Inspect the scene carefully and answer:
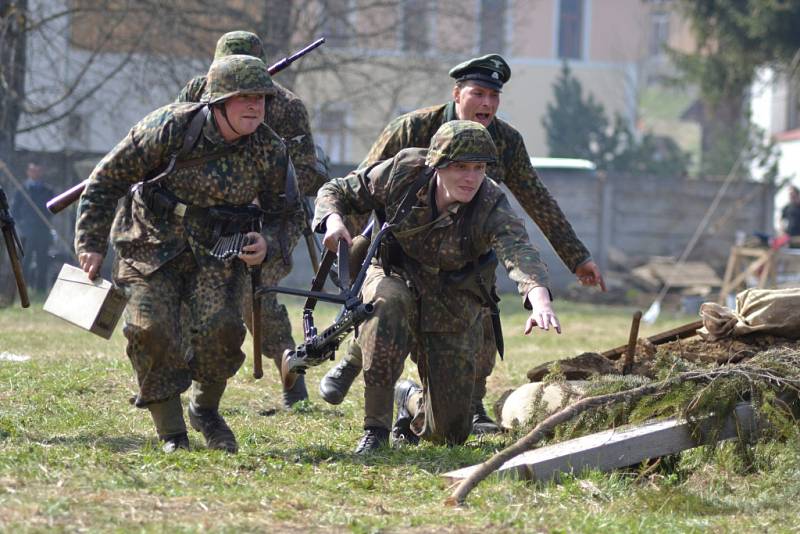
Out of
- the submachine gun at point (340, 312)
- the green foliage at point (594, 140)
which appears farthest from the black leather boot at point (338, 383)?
the green foliage at point (594, 140)

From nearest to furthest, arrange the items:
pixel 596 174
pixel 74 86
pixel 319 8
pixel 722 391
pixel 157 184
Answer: pixel 722 391 < pixel 157 184 < pixel 74 86 < pixel 319 8 < pixel 596 174

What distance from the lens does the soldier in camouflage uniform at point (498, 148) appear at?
707cm

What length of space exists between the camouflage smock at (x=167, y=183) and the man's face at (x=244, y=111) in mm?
107

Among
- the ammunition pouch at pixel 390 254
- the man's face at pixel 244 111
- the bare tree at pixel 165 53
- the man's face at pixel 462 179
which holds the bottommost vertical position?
the ammunition pouch at pixel 390 254

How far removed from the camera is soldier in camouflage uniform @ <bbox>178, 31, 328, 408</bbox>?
780 centimetres

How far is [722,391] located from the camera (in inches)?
229

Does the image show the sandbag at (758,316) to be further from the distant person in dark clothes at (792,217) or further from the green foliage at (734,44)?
the green foliage at (734,44)

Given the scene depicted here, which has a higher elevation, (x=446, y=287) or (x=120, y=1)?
(x=120, y=1)

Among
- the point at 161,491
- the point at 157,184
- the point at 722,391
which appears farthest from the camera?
the point at 157,184

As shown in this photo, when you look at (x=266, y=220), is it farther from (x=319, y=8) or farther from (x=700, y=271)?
(x=700, y=271)

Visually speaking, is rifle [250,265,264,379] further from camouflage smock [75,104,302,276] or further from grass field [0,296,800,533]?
grass field [0,296,800,533]

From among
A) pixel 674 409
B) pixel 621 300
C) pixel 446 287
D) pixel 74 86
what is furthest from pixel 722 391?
pixel 621 300

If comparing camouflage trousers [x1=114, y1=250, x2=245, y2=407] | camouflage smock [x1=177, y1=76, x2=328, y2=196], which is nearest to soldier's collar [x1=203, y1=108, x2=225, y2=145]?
camouflage trousers [x1=114, y1=250, x2=245, y2=407]

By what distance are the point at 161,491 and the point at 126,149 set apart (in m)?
1.84
